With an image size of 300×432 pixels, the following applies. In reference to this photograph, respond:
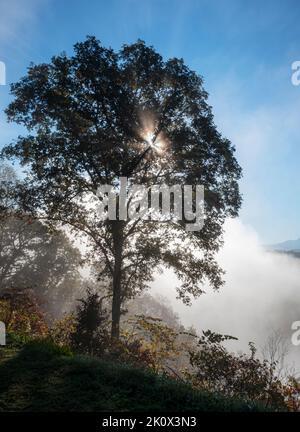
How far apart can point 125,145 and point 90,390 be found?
1088 cm

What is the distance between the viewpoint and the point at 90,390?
6613 mm

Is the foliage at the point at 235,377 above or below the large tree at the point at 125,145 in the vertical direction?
below

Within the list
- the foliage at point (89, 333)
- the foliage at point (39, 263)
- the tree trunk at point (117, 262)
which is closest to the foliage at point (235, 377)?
the foliage at point (89, 333)

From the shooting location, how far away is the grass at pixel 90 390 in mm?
5922

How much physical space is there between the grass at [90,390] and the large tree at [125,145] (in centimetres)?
785

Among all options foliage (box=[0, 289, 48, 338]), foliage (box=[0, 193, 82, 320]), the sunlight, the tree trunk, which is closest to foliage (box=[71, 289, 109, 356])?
the tree trunk

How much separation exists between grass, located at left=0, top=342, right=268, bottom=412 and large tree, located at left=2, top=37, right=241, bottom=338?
25.8ft

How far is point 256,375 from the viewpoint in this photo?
32.5 feet

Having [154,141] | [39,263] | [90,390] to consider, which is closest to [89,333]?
[90,390]

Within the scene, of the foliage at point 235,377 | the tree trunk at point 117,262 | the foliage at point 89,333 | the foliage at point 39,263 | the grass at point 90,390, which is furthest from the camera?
the foliage at point 39,263

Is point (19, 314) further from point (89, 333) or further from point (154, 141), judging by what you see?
point (154, 141)

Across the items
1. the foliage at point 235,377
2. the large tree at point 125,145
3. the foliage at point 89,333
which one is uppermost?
the large tree at point 125,145

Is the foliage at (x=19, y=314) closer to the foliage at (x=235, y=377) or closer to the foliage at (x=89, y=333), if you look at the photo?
the foliage at (x=89, y=333)
